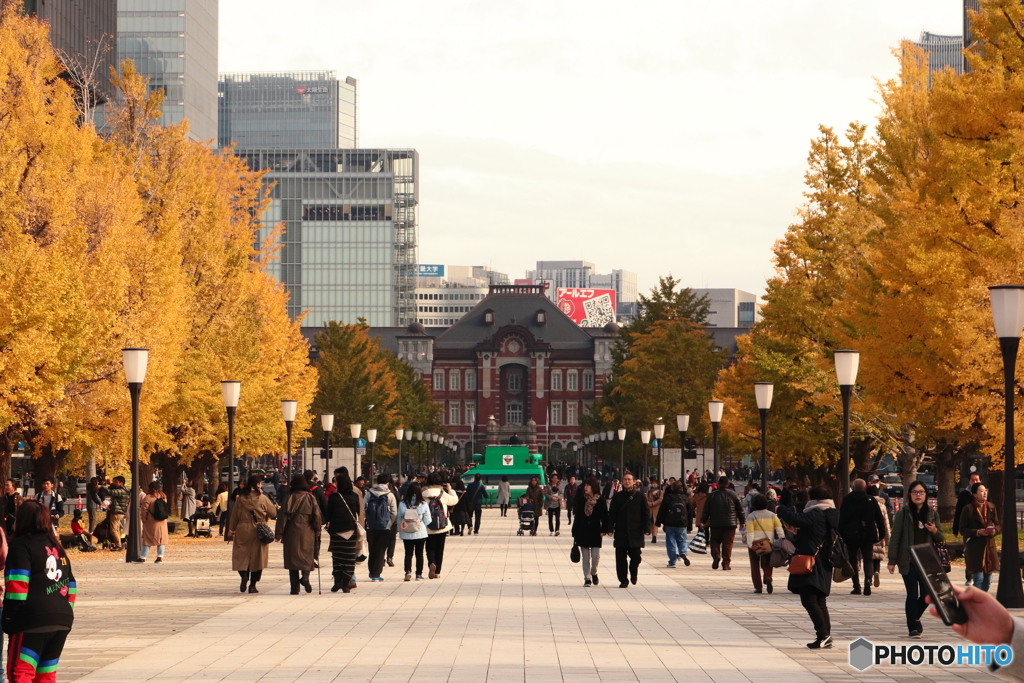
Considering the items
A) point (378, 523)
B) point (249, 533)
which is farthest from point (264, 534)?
point (378, 523)

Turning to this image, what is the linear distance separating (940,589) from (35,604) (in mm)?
6362

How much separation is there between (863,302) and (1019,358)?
7.73 m

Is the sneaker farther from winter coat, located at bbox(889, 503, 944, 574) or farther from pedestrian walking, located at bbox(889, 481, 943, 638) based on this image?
winter coat, located at bbox(889, 503, 944, 574)

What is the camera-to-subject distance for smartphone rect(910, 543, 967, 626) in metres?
3.72

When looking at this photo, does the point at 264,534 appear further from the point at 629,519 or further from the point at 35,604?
the point at 35,604

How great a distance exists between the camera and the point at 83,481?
234 ft

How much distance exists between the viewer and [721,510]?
75.7 feet

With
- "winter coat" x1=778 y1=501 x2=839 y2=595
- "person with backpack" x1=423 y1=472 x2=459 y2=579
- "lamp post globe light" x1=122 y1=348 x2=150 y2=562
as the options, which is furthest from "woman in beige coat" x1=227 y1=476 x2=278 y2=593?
"winter coat" x1=778 y1=501 x2=839 y2=595

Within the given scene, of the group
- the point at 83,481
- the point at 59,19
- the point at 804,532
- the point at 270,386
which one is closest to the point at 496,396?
the point at 83,481

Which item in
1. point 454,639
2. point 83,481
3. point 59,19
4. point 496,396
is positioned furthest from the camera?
point 496,396

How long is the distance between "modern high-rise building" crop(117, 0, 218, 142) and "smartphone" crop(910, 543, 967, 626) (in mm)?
116228

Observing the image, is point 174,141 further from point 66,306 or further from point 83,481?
point 83,481

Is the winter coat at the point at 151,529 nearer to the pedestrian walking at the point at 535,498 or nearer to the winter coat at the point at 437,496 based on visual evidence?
the winter coat at the point at 437,496

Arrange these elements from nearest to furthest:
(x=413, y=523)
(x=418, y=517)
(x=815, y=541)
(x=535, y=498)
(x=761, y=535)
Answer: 1. (x=815, y=541)
2. (x=761, y=535)
3. (x=413, y=523)
4. (x=418, y=517)
5. (x=535, y=498)
